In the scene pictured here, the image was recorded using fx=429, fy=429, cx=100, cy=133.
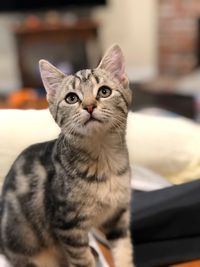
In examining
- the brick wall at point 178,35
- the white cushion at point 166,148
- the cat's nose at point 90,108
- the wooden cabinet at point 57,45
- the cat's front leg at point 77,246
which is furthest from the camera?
the brick wall at point 178,35

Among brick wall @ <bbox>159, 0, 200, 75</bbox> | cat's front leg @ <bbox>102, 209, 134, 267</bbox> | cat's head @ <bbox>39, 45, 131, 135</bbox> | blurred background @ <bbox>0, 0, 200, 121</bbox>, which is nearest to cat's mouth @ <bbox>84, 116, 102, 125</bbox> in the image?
cat's head @ <bbox>39, 45, 131, 135</bbox>

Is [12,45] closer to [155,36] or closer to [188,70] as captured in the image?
[155,36]

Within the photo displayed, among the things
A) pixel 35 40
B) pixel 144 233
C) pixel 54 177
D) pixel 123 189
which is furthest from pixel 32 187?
pixel 35 40

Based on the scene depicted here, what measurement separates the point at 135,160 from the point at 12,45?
2.97 m

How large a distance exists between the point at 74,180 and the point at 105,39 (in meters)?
3.27

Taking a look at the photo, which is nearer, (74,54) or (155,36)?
(74,54)

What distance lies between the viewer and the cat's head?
70cm

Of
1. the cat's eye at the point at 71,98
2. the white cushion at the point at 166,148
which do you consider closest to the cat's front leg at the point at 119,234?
the white cushion at the point at 166,148

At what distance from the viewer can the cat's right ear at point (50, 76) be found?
70 centimetres

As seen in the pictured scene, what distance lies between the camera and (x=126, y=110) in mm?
768

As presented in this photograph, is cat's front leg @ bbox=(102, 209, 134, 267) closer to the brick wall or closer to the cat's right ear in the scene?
the cat's right ear

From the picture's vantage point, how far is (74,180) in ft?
2.63

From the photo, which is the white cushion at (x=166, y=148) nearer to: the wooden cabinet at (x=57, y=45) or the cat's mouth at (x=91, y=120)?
the cat's mouth at (x=91, y=120)

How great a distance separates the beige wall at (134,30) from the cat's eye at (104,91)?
3.11 m
